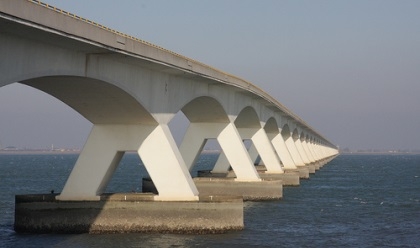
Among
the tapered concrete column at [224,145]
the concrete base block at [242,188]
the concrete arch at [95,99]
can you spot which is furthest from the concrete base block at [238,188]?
the concrete arch at [95,99]

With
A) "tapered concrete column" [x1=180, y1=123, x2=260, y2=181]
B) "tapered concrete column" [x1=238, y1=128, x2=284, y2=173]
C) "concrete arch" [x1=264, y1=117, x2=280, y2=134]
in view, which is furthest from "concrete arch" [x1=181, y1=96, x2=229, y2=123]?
"concrete arch" [x1=264, y1=117, x2=280, y2=134]

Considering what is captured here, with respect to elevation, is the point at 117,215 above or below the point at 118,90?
below

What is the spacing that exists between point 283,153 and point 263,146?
16.8m

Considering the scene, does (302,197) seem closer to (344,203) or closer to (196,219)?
(344,203)

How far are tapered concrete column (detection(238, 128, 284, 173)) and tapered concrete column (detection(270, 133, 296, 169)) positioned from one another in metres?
13.2

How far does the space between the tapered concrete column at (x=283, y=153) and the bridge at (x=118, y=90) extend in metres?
29.6

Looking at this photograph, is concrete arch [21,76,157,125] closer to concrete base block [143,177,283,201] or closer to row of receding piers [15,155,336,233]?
row of receding piers [15,155,336,233]

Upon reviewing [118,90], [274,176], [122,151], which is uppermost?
[118,90]

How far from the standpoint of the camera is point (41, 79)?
29.0 m

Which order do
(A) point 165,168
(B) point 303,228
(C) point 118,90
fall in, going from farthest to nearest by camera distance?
(B) point 303,228, (A) point 165,168, (C) point 118,90

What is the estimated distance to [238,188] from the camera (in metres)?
56.0

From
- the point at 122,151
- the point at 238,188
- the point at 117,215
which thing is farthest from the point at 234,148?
the point at 117,215

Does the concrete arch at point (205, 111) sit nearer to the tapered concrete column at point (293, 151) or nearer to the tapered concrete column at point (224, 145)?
the tapered concrete column at point (224, 145)

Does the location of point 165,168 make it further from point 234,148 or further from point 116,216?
point 234,148
